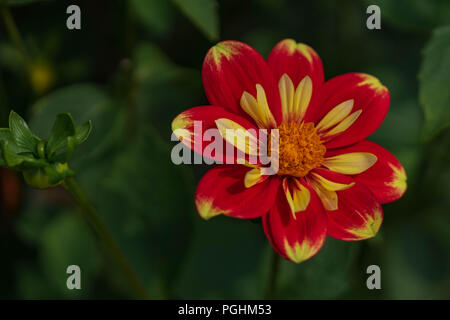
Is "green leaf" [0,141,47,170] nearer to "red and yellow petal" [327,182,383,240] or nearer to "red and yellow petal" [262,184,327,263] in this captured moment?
"red and yellow petal" [262,184,327,263]

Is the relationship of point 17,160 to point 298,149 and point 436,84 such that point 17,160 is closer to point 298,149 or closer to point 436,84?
point 298,149

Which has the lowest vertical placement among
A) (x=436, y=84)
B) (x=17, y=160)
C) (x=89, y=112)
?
(x=17, y=160)

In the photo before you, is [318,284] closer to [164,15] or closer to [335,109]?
[335,109]

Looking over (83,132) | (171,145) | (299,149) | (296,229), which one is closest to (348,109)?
(299,149)

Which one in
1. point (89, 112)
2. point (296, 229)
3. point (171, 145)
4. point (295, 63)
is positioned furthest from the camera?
point (171, 145)

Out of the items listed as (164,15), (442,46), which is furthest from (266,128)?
(164,15)

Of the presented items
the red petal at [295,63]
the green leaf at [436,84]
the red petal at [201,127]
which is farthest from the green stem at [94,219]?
the green leaf at [436,84]

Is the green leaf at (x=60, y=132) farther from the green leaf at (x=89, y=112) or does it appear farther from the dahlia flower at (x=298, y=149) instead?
the green leaf at (x=89, y=112)

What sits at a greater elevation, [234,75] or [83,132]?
[234,75]
